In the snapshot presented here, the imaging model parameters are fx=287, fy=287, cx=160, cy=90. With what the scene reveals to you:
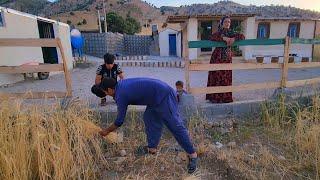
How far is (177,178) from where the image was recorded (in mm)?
3047

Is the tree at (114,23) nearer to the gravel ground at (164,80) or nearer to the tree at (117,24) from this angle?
Answer: the tree at (117,24)

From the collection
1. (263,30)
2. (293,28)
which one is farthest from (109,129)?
(293,28)

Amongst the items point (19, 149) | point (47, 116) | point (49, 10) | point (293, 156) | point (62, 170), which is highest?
point (49, 10)

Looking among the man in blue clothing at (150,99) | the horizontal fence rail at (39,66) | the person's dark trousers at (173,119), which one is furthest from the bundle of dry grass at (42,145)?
the horizontal fence rail at (39,66)

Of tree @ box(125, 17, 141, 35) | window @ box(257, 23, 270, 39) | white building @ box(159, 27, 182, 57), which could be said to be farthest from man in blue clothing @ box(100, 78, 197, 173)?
tree @ box(125, 17, 141, 35)

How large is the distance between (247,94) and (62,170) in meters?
4.93

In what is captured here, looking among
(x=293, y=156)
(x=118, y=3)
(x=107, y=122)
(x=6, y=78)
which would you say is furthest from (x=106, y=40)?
(x=118, y=3)

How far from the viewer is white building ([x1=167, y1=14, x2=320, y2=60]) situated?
17.0 meters

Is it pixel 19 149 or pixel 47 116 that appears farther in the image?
pixel 47 116

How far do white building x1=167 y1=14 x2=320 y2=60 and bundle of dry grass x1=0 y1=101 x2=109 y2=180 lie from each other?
1391cm

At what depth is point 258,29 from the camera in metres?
18.2

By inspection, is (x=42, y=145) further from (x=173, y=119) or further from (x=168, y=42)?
(x=168, y=42)

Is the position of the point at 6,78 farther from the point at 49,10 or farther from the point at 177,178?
the point at 49,10

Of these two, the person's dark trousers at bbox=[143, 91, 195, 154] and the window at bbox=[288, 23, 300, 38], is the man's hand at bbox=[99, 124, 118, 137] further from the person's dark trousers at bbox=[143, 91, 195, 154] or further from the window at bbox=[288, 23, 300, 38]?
the window at bbox=[288, 23, 300, 38]
